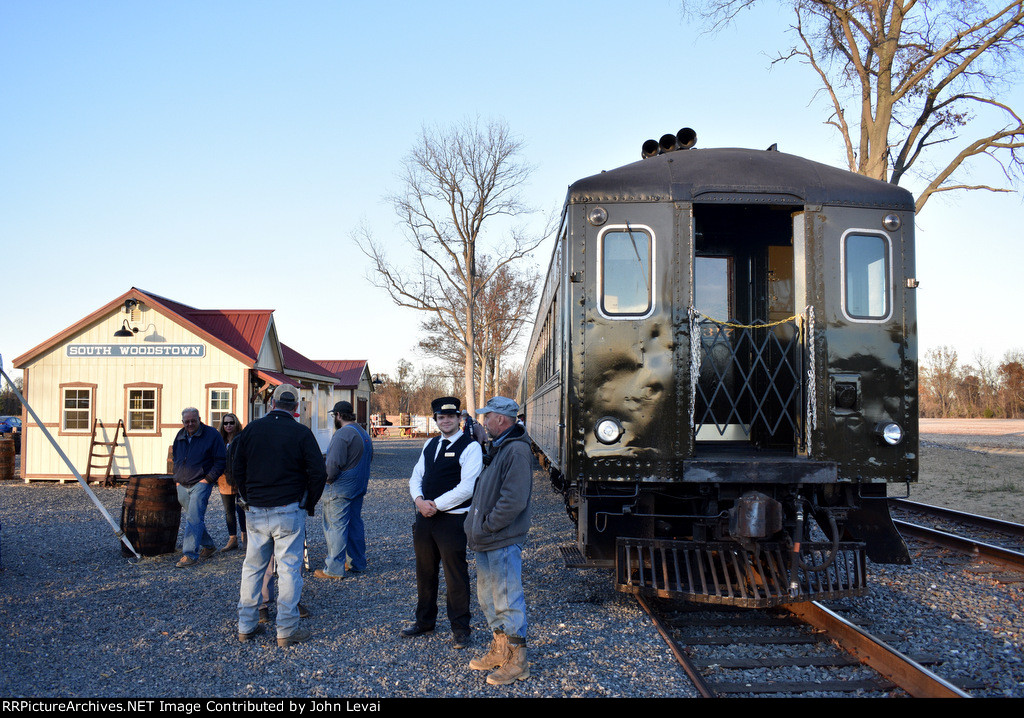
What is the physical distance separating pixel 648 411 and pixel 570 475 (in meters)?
0.78

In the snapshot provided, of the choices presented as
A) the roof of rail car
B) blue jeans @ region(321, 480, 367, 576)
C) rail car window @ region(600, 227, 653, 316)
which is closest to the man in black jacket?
blue jeans @ region(321, 480, 367, 576)

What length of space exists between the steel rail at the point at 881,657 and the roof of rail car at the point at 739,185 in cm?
317

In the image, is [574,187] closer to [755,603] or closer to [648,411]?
[648,411]

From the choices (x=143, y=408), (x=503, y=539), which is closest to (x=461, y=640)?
(x=503, y=539)

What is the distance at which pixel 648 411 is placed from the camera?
548cm

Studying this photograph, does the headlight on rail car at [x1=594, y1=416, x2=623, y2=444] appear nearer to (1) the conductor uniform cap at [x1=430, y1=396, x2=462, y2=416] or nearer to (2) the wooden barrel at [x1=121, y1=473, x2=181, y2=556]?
(1) the conductor uniform cap at [x1=430, y1=396, x2=462, y2=416]

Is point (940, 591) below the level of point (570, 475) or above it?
below

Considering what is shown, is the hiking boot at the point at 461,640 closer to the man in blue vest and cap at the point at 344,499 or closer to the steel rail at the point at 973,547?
the man in blue vest and cap at the point at 344,499

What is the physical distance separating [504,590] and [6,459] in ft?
61.0

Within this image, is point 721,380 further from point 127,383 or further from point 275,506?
point 127,383

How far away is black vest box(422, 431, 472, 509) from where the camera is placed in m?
5.26

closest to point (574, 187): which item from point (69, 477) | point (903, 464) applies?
point (903, 464)

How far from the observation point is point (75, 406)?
56.3 ft
